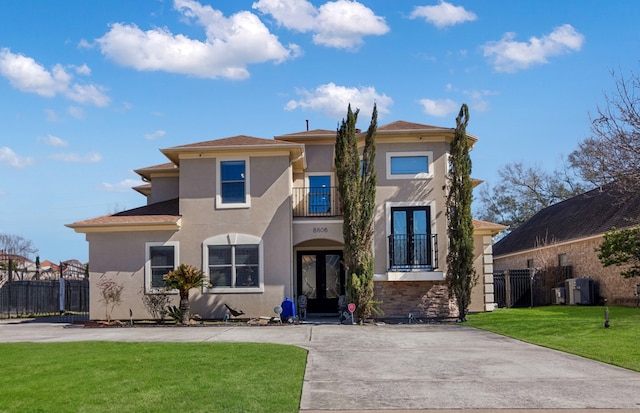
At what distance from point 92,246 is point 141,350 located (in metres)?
9.74

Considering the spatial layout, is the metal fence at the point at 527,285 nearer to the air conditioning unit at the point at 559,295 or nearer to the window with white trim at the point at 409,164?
the air conditioning unit at the point at 559,295

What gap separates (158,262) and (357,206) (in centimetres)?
671

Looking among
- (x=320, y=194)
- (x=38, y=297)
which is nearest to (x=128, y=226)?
(x=320, y=194)

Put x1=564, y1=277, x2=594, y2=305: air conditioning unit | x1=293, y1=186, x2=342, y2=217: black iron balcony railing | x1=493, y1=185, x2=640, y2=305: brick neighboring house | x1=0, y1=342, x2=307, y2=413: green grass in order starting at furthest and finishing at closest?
x1=564, y1=277, x2=594, y2=305: air conditioning unit < x1=493, y1=185, x2=640, y2=305: brick neighboring house < x1=293, y1=186, x2=342, y2=217: black iron balcony railing < x1=0, y1=342, x2=307, y2=413: green grass

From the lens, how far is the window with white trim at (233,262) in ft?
68.0

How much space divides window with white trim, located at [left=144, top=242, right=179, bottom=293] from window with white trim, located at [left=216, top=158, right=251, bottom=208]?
2.09 m

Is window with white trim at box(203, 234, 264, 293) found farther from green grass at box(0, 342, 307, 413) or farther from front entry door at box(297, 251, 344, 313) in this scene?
green grass at box(0, 342, 307, 413)

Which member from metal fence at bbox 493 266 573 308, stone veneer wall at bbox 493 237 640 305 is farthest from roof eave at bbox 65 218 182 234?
stone veneer wall at bbox 493 237 640 305

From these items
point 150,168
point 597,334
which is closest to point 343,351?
point 597,334

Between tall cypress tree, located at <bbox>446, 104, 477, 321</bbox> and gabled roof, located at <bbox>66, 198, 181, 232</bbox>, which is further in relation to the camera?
gabled roof, located at <bbox>66, 198, 181, 232</bbox>

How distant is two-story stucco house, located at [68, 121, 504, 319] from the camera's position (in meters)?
20.7

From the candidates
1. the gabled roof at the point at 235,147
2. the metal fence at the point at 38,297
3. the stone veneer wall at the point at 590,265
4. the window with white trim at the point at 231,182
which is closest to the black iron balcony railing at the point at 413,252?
the gabled roof at the point at 235,147

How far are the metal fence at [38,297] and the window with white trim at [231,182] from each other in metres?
8.32

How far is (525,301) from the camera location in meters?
28.7
